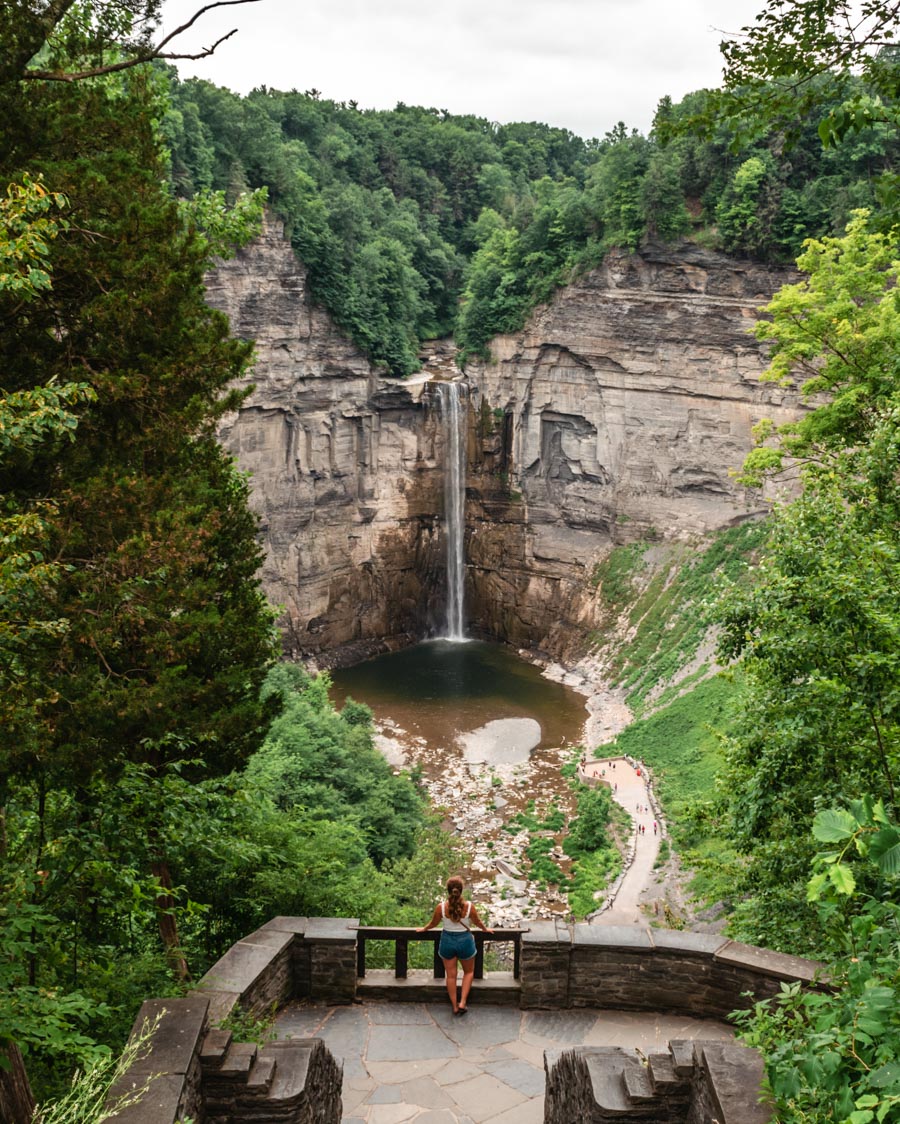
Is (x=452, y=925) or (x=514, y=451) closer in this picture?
(x=452, y=925)

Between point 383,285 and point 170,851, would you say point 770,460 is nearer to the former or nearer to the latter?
point 170,851

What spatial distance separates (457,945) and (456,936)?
70 millimetres

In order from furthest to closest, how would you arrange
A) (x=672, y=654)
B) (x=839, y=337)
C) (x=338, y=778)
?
(x=672, y=654)
(x=338, y=778)
(x=839, y=337)

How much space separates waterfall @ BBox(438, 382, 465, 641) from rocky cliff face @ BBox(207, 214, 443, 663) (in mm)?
508

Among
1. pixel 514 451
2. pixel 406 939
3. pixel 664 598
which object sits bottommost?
pixel 664 598

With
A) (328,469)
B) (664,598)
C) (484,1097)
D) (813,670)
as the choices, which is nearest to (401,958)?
(484,1097)

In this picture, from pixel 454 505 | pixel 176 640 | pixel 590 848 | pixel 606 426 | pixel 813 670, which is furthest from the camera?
pixel 454 505

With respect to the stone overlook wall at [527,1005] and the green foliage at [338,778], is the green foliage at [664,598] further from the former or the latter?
the stone overlook wall at [527,1005]

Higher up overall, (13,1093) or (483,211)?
(483,211)

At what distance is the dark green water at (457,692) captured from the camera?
31.9m

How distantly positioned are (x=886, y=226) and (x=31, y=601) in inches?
230

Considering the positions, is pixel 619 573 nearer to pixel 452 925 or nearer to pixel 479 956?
pixel 479 956

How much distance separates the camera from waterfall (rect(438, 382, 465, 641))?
40312 mm

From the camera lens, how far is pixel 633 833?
79.1 feet
